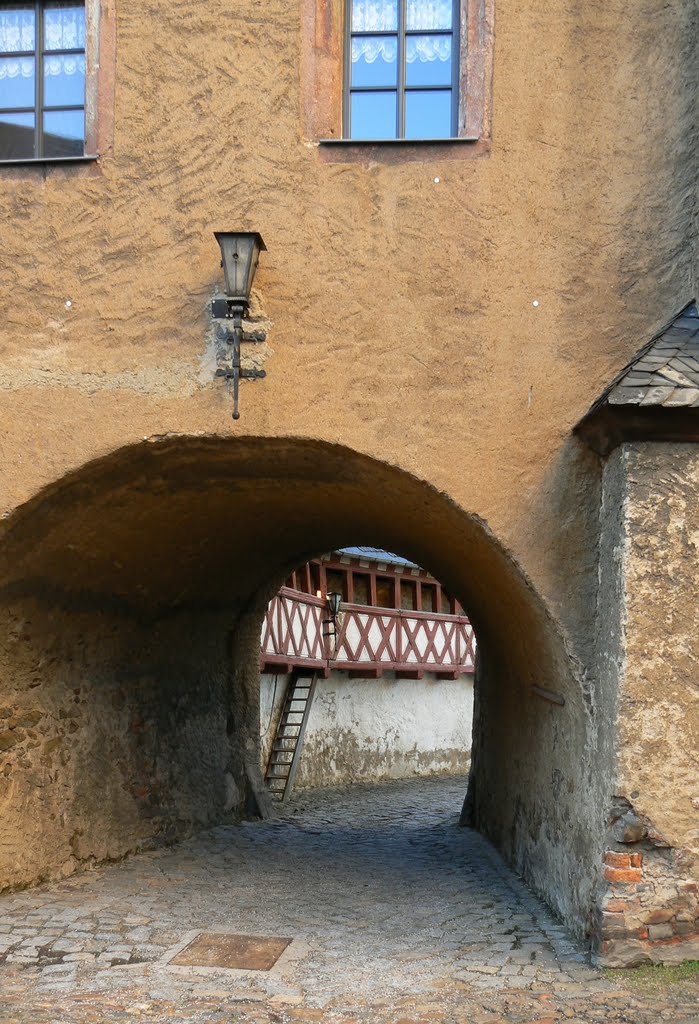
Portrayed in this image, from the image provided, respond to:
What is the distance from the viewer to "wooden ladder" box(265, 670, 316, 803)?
13.5m

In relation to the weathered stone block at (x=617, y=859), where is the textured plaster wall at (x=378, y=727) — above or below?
below

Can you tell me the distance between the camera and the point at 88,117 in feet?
20.2

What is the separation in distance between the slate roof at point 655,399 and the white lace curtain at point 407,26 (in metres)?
2.04

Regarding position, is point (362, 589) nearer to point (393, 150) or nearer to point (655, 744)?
point (393, 150)

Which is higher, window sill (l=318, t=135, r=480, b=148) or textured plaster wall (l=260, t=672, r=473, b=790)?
window sill (l=318, t=135, r=480, b=148)

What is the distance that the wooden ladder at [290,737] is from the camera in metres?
13.5

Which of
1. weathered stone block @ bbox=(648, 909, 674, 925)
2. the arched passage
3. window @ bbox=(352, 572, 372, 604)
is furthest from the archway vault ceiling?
window @ bbox=(352, 572, 372, 604)

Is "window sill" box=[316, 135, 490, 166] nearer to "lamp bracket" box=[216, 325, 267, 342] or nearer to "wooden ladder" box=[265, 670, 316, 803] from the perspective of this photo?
"lamp bracket" box=[216, 325, 267, 342]

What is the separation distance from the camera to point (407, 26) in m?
6.23

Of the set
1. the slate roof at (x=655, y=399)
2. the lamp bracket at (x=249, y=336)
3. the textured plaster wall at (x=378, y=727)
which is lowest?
the textured plaster wall at (x=378, y=727)

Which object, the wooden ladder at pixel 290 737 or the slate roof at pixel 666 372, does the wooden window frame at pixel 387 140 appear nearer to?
the slate roof at pixel 666 372

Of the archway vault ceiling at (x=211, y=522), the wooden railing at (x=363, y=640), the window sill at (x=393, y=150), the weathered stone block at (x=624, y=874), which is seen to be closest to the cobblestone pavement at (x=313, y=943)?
the weathered stone block at (x=624, y=874)

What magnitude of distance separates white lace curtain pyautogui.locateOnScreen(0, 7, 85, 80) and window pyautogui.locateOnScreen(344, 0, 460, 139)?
4.96 feet

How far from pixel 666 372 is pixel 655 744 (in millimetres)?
1717
